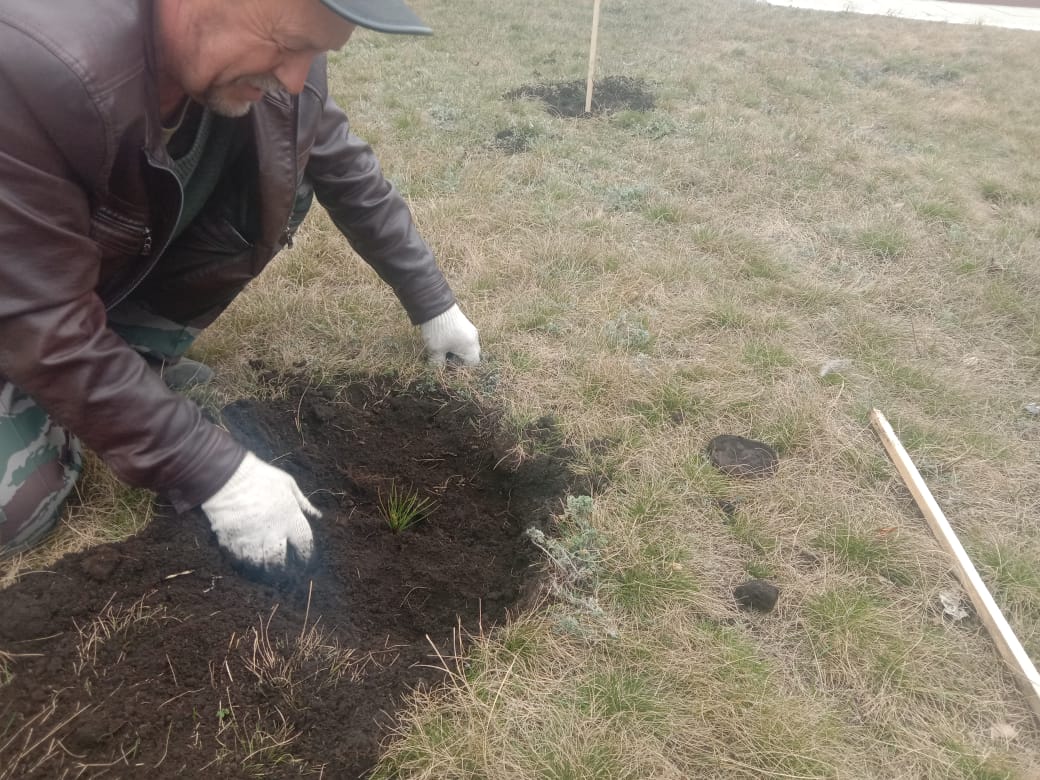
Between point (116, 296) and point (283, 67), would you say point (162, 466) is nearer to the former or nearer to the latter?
point (116, 296)

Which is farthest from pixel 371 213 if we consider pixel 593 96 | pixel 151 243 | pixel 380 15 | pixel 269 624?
pixel 593 96

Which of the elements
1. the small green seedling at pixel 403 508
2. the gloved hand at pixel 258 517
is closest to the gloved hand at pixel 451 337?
the small green seedling at pixel 403 508

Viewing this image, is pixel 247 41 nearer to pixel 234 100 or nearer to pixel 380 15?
pixel 234 100

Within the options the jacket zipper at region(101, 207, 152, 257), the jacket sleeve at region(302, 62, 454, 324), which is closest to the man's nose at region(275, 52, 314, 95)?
the jacket zipper at region(101, 207, 152, 257)

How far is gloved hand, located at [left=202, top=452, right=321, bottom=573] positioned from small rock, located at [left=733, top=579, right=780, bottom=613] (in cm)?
133

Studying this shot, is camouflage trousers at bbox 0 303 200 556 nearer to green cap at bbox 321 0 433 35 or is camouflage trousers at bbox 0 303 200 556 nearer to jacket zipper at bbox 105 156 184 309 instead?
jacket zipper at bbox 105 156 184 309

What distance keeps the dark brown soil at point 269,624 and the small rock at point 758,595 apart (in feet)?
2.13

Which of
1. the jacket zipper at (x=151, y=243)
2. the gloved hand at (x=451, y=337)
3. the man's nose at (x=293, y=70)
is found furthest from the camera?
the gloved hand at (x=451, y=337)

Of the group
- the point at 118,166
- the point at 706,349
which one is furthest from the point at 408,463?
the point at 706,349

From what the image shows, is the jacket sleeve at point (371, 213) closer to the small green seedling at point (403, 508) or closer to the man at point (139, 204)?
the man at point (139, 204)

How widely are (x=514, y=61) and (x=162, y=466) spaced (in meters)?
6.38

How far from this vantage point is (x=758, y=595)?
6.93ft

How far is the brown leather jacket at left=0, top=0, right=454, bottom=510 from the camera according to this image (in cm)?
139

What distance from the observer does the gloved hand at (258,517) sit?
1799mm
